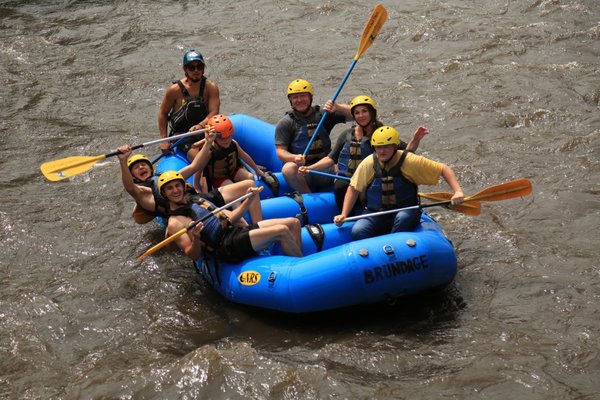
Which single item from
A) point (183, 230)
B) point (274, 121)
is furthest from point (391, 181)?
point (274, 121)

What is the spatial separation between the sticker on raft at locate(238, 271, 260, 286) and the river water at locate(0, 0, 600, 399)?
317 millimetres

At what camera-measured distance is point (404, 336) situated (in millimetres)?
5969

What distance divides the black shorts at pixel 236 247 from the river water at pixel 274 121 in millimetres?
424

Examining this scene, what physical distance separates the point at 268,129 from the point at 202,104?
67 centimetres

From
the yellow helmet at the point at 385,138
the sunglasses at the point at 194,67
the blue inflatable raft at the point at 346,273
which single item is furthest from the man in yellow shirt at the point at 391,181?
the sunglasses at the point at 194,67

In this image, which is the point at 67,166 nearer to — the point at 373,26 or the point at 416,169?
the point at 416,169

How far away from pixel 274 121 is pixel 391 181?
4115 mm

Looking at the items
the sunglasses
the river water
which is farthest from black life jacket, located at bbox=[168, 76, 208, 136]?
the river water

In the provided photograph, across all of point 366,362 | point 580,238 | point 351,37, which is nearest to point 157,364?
point 366,362

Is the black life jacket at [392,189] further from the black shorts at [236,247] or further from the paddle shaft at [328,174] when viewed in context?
the black shorts at [236,247]

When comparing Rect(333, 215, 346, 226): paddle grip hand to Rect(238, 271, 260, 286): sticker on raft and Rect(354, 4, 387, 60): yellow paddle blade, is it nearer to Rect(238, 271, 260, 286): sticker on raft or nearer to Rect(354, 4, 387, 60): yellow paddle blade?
Rect(238, 271, 260, 286): sticker on raft

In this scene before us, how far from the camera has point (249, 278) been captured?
6.20m

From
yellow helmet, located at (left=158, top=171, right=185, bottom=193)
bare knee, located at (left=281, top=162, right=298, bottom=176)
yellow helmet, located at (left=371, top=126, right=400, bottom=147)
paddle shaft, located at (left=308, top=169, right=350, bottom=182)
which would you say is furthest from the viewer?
bare knee, located at (left=281, top=162, right=298, bottom=176)

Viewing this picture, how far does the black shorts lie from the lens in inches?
249
